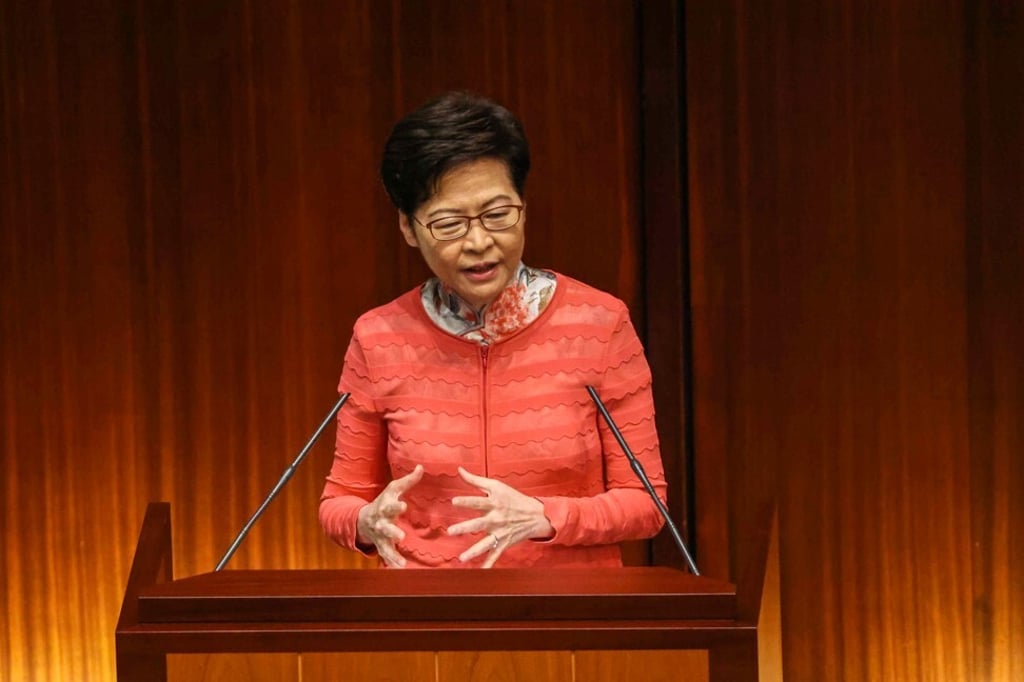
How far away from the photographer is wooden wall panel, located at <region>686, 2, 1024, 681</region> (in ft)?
9.59

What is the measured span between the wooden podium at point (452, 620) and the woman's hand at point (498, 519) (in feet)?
1.17

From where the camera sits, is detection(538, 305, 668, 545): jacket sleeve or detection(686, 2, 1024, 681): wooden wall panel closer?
detection(538, 305, 668, 545): jacket sleeve

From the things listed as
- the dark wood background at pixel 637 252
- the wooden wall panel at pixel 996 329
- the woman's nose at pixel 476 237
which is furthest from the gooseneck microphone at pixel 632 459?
the wooden wall panel at pixel 996 329

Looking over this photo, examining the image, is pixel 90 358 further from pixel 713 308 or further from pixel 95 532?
pixel 713 308

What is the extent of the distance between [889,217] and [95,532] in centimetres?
180

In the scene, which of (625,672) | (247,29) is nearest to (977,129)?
(247,29)

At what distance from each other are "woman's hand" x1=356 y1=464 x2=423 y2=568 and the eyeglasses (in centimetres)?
36

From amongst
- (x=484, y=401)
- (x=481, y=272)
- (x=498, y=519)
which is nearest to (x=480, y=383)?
Answer: (x=484, y=401)

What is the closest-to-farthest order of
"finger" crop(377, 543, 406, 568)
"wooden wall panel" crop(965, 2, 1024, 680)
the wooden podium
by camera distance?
the wooden podium, "finger" crop(377, 543, 406, 568), "wooden wall panel" crop(965, 2, 1024, 680)

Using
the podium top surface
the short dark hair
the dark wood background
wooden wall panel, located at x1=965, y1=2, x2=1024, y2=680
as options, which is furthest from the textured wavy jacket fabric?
wooden wall panel, located at x1=965, y1=2, x2=1024, y2=680

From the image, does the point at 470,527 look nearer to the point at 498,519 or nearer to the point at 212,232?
the point at 498,519

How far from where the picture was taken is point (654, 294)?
9.77 ft

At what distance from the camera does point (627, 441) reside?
7.56 feet

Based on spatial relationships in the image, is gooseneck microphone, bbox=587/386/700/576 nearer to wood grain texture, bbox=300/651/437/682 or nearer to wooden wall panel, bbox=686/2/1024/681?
wood grain texture, bbox=300/651/437/682
